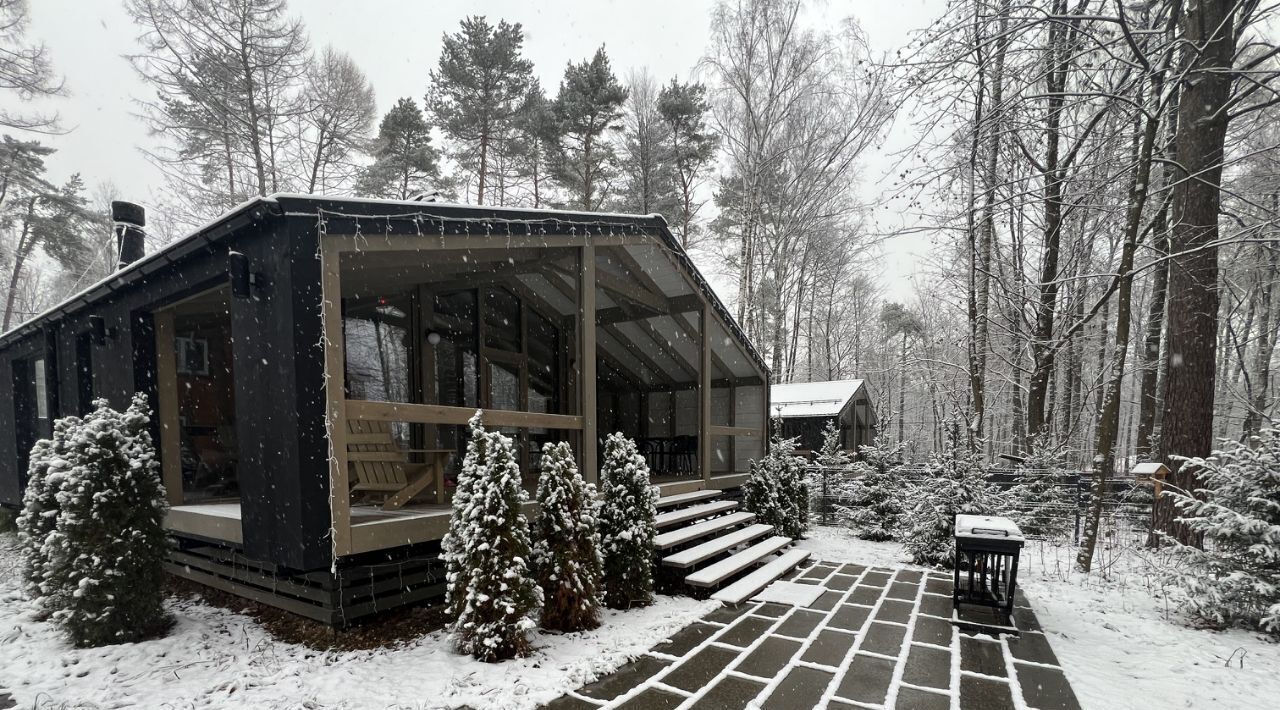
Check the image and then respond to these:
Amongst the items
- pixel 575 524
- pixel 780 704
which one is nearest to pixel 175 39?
pixel 575 524

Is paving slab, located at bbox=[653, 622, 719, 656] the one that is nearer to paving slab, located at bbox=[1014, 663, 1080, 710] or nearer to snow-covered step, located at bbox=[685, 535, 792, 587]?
snow-covered step, located at bbox=[685, 535, 792, 587]

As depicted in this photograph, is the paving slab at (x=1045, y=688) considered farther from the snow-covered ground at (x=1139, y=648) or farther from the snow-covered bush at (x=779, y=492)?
the snow-covered bush at (x=779, y=492)

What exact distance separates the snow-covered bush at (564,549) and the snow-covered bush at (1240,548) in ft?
15.3

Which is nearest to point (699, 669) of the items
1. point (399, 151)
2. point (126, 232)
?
point (126, 232)

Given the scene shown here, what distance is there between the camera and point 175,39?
10.9 metres

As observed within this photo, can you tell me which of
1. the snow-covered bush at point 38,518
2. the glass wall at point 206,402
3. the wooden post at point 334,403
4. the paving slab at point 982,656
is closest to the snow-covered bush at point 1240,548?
the paving slab at point 982,656

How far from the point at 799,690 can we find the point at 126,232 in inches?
395

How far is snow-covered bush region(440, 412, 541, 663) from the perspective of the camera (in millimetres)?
3467

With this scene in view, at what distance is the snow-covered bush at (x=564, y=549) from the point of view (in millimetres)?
3988

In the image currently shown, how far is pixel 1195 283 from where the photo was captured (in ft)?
18.6

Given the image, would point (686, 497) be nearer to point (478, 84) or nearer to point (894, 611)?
point (894, 611)

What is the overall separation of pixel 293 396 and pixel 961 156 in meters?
7.56

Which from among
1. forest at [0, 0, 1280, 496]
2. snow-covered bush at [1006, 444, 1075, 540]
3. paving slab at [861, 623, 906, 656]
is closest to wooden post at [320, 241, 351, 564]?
paving slab at [861, 623, 906, 656]

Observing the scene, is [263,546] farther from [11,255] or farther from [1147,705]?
[11,255]
